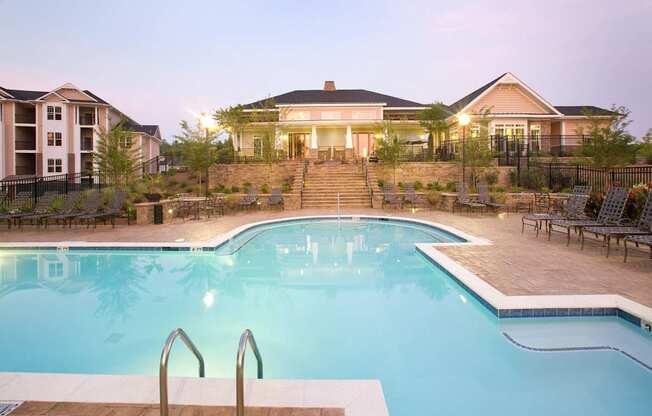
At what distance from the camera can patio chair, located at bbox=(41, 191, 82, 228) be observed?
1319cm

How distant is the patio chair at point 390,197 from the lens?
765 inches

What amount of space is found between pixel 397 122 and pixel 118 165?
20.4 meters

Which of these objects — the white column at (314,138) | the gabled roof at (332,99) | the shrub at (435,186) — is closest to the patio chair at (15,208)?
the shrub at (435,186)

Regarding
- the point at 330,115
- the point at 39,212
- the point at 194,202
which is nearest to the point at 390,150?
the point at 194,202

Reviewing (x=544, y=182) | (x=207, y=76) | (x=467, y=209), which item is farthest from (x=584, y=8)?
(x=207, y=76)

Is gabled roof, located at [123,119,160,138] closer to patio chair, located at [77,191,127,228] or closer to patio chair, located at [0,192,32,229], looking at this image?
patio chair, located at [0,192,32,229]

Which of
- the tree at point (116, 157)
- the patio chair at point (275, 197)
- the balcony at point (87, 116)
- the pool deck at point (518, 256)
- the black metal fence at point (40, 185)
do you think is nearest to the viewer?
the pool deck at point (518, 256)

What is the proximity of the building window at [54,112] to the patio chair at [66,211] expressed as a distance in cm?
2518

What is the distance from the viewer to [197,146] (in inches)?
802

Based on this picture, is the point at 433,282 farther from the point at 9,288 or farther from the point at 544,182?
the point at 544,182

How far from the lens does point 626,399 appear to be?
3.63 metres

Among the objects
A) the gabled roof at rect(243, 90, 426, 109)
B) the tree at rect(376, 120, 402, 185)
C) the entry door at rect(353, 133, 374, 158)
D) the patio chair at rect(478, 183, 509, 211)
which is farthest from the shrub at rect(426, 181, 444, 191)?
the gabled roof at rect(243, 90, 426, 109)

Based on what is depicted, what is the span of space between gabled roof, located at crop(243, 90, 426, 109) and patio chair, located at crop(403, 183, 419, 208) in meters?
13.7

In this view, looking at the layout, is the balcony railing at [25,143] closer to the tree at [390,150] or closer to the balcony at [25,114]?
the balcony at [25,114]
